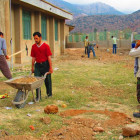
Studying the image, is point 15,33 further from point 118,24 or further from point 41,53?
point 118,24

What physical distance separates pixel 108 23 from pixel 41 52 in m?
66.4

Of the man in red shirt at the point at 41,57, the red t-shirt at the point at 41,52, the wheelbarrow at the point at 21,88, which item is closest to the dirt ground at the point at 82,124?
the wheelbarrow at the point at 21,88

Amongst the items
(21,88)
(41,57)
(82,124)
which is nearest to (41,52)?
(41,57)

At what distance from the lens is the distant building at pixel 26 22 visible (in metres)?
10.5

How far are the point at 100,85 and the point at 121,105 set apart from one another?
253 cm

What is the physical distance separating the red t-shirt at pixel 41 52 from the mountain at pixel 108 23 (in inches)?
2215

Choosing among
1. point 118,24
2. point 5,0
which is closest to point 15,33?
point 5,0

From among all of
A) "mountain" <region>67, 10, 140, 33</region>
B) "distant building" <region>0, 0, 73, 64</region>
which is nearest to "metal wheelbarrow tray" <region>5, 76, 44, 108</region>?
"distant building" <region>0, 0, 73, 64</region>

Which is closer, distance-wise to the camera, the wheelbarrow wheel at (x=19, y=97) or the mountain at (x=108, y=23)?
the wheelbarrow wheel at (x=19, y=97)

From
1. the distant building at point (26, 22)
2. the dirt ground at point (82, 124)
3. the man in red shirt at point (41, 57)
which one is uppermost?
the distant building at point (26, 22)

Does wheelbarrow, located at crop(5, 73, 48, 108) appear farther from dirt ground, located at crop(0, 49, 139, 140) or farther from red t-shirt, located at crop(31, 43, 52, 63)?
dirt ground, located at crop(0, 49, 139, 140)

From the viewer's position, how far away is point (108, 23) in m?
69.2

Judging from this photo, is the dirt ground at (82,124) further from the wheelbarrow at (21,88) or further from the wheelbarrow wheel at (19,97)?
the wheelbarrow wheel at (19,97)

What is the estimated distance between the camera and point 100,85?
802cm
